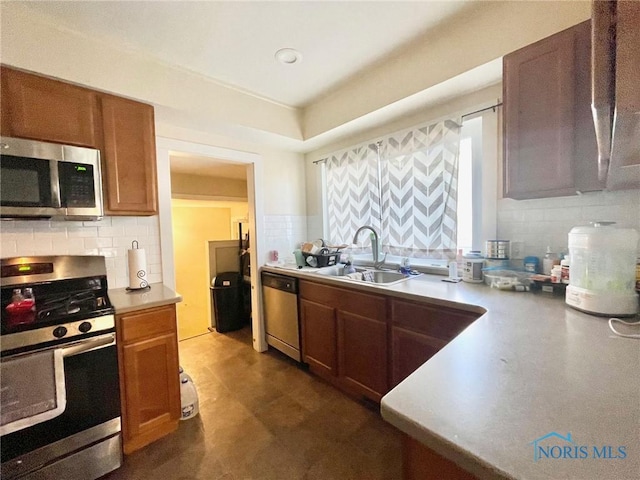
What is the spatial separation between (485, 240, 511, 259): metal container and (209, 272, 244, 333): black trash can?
300 cm

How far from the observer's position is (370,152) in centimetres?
246

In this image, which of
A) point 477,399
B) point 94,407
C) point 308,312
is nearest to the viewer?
point 477,399

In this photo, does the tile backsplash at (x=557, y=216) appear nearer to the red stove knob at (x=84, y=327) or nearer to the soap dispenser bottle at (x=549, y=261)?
the soap dispenser bottle at (x=549, y=261)

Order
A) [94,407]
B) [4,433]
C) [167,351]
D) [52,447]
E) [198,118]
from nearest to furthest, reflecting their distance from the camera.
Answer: [4,433]
[52,447]
[94,407]
[167,351]
[198,118]

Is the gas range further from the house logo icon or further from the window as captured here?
the window

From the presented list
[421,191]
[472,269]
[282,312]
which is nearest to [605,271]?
[472,269]

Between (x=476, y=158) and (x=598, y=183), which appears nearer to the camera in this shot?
(x=598, y=183)

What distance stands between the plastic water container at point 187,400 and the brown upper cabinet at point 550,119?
93.3 inches

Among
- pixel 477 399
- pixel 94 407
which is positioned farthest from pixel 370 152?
pixel 94 407

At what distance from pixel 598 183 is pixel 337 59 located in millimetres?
1649

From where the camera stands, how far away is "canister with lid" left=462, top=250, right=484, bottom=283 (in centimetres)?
173

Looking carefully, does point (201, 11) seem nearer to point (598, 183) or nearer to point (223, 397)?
point (598, 183)

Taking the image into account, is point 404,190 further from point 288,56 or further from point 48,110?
point 48,110

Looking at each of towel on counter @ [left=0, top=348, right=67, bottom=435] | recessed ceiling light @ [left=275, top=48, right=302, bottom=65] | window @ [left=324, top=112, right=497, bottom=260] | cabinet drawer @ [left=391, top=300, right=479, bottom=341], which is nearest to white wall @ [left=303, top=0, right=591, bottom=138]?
window @ [left=324, top=112, right=497, bottom=260]
